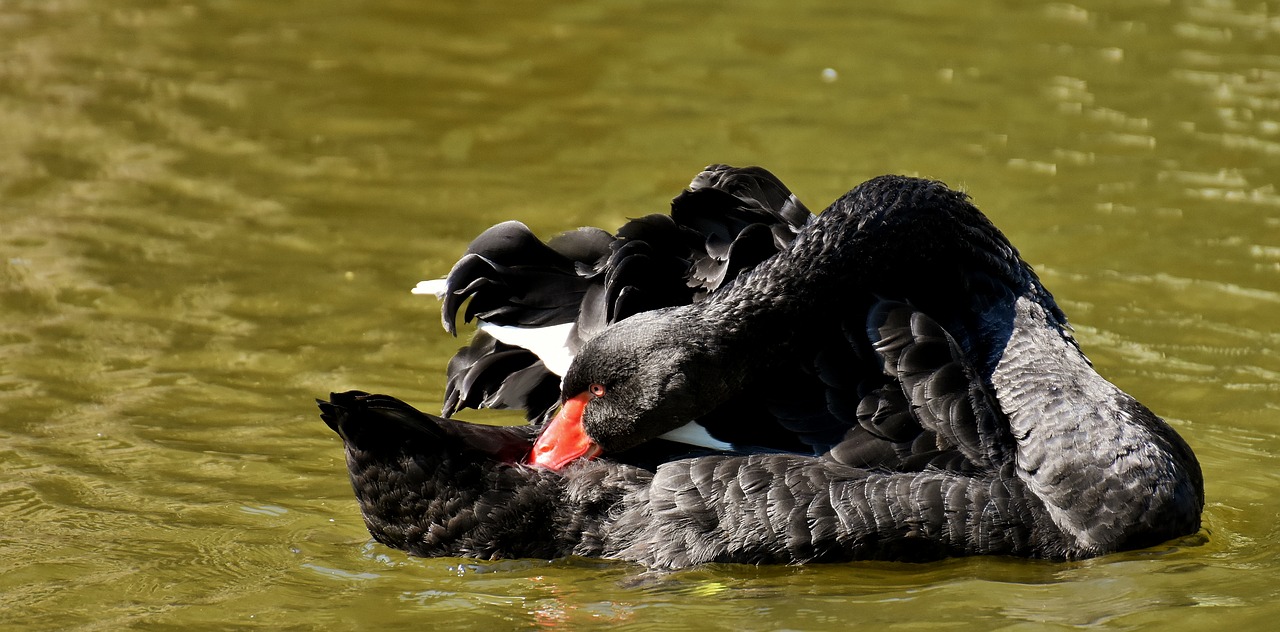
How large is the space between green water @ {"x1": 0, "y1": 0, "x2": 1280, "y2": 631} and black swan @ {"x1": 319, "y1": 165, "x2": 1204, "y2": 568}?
14 cm

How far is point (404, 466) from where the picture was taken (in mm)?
4742

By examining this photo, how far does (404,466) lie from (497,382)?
794mm

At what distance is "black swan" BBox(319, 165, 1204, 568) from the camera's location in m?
4.72

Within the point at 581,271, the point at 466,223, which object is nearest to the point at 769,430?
the point at 581,271

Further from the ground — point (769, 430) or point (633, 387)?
point (633, 387)

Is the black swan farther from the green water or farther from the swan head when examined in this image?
the green water

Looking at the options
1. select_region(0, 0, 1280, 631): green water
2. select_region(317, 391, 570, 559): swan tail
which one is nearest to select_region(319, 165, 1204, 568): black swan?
select_region(317, 391, 570, 559): swan tail

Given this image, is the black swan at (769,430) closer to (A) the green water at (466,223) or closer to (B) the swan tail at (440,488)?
(B) the swan tail at (440,488)

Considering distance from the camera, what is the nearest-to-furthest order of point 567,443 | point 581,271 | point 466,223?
point 567,443 < point 581,271 < point 466,223

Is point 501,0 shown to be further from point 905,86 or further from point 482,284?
point 482,284

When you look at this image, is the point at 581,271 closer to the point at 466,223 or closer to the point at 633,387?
the point at 633,387

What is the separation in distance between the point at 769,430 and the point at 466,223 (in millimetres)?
3431

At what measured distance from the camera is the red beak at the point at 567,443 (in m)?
4.91

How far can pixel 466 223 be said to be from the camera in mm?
8102
